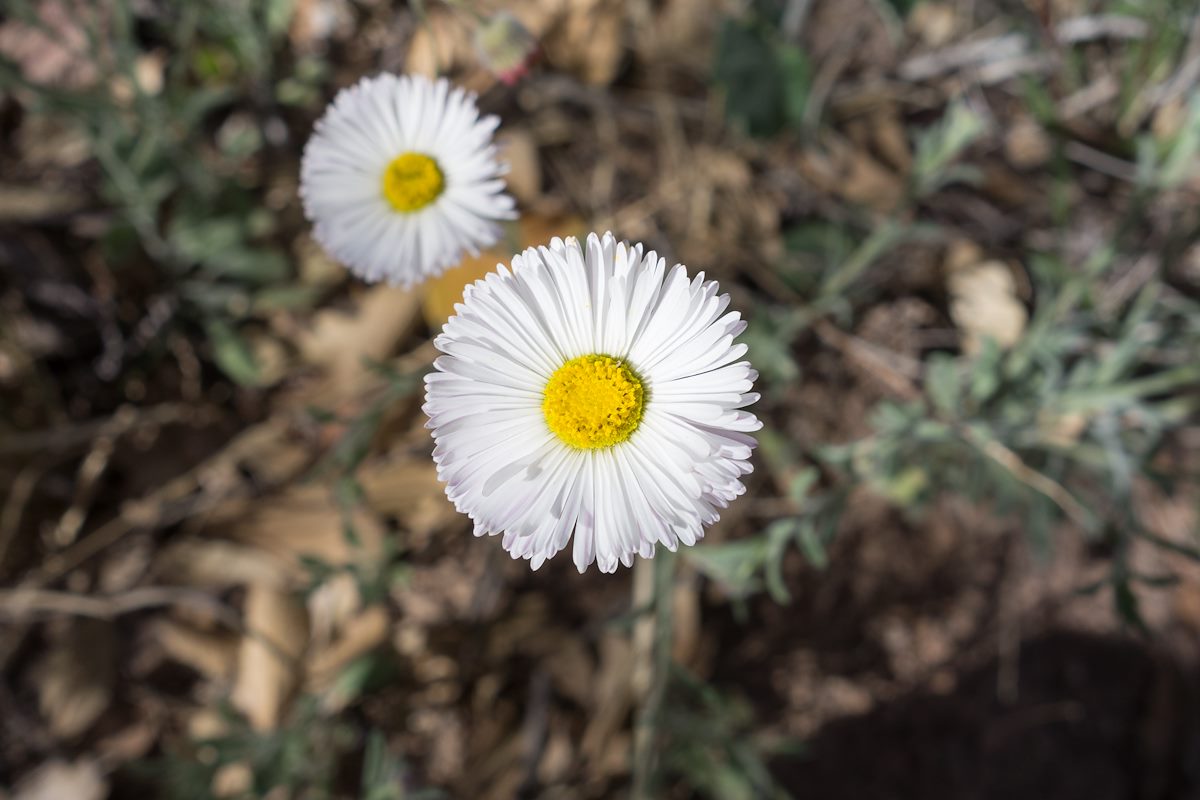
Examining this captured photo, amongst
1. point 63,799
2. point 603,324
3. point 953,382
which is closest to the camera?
point 603,324

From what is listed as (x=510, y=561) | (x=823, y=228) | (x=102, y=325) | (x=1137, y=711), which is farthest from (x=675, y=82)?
(x=1137, y=711)

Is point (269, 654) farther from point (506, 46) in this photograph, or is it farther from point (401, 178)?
point (506, 46)

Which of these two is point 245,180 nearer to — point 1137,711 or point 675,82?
point 675,82

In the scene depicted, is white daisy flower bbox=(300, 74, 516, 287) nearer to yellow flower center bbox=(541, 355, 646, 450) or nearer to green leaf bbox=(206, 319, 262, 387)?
yellow flower center bbox=(541, 355, 646, 450)

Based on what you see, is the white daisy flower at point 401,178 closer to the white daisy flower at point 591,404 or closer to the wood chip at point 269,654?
the white daisy flower at point 591,404

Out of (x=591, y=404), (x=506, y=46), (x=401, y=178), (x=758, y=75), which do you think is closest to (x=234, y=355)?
(x=401, y=178)

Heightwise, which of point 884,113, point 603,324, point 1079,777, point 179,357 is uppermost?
point 884,113

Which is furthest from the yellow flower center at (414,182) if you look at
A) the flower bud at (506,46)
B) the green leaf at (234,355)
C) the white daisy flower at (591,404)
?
the green leaf at (234,355)

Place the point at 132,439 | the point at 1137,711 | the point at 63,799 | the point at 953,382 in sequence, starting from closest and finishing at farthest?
1. the point at 953,382
2. the point at 63,799
3. the point at 132,439
4. the point at 1137,711
